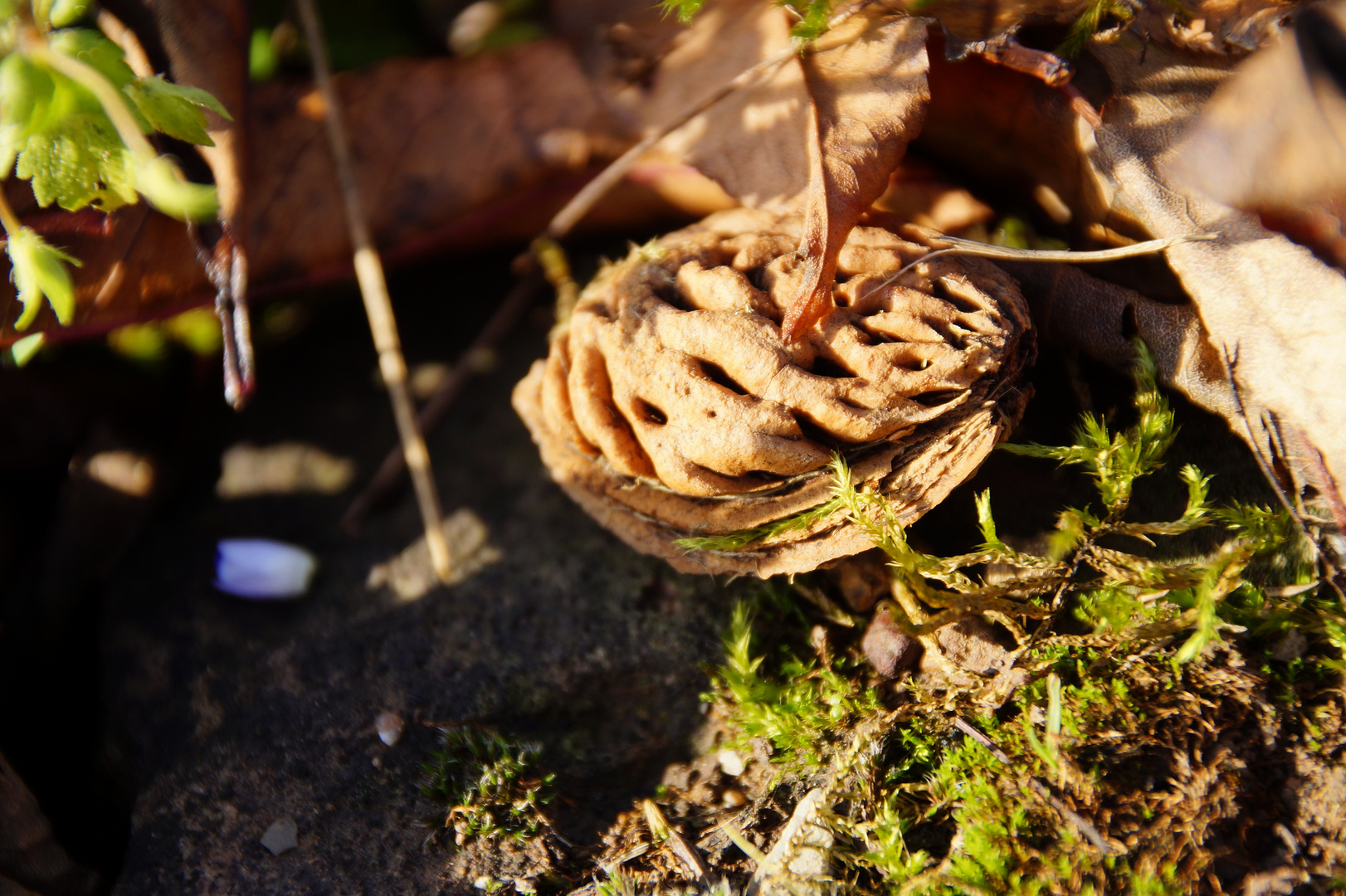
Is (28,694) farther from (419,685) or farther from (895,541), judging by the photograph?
(895,541)

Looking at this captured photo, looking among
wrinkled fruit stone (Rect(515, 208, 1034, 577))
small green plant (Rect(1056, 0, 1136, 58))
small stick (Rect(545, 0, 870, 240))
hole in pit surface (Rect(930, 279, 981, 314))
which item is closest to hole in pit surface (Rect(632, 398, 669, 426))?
wrinkled fruit stone (Rect(515, 208, 1034, 577))

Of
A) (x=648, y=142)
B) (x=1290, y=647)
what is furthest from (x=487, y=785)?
(x=1290, y=647)

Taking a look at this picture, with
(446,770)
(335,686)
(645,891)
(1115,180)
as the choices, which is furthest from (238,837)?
(1115,180)

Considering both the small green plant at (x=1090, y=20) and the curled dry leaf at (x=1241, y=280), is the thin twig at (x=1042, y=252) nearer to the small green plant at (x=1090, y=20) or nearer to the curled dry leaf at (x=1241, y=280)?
the curled dry leaf at (x=1241, y=280)

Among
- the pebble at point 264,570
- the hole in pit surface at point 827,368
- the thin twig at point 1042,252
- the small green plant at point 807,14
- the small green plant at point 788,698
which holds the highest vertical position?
the small green plant at point 807,14

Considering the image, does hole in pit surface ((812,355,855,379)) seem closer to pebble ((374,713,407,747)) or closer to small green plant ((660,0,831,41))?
small green plant ((660,0,831,41))

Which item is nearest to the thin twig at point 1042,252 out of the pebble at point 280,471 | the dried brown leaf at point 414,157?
the dried brown leaf at point 414,157
